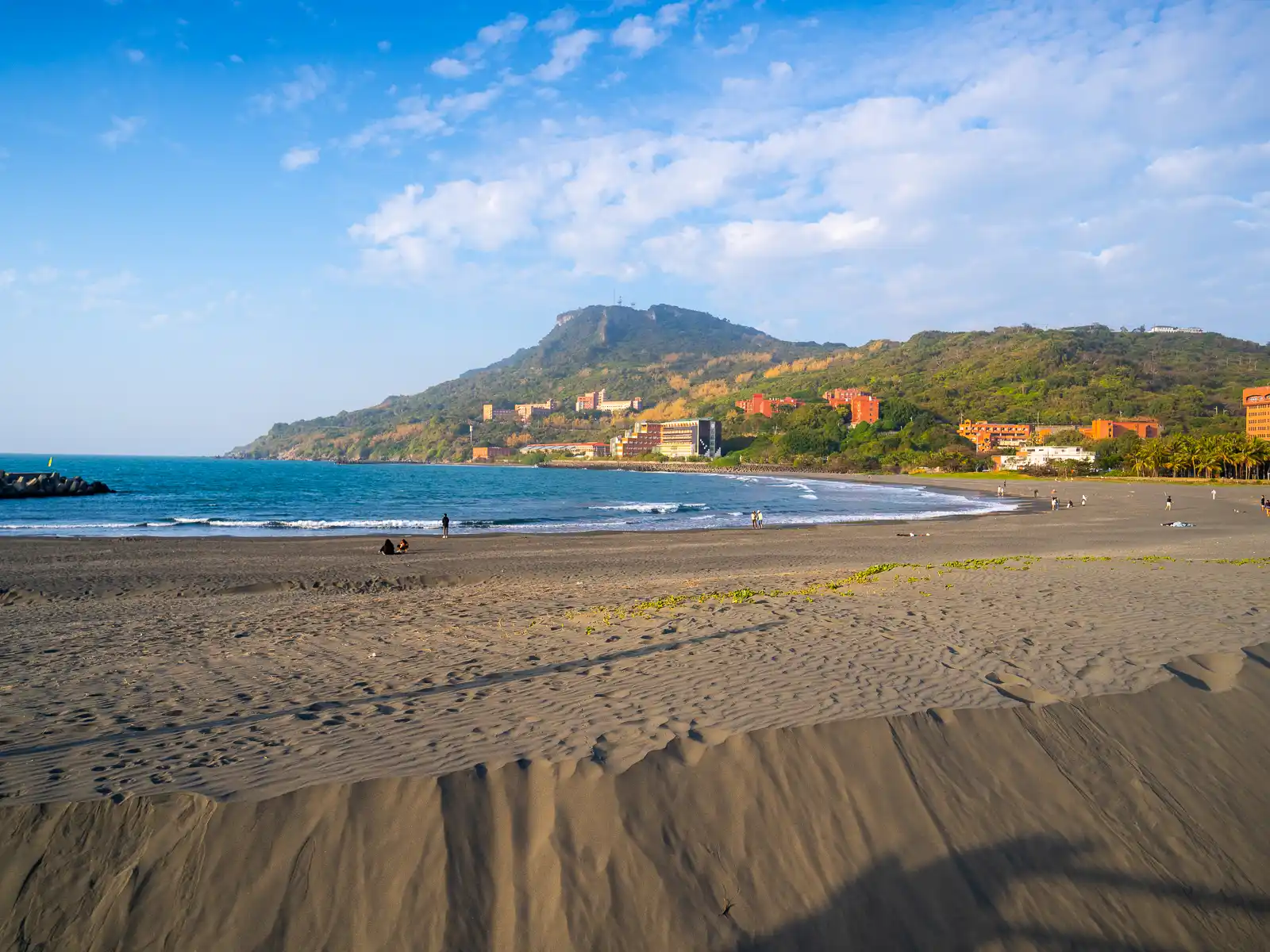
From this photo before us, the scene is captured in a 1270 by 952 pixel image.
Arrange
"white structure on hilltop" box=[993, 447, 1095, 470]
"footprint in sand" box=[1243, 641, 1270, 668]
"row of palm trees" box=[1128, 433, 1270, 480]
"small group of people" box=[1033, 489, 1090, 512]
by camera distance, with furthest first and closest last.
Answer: "white structure on hilltop" box=[993, 447, 1095, 470] < "row of palm trees" box=[1128, 433, 1270, 480] < "small group of people" box=[1033, 489, 1090, 512] < "footprint in sand" box=[1243, 641, 1270, 668]

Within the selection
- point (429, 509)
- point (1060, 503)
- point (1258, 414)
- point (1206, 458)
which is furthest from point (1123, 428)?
point (429, 509)

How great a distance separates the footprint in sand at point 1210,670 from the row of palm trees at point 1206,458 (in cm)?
9760

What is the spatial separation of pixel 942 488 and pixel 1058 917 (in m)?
83.4

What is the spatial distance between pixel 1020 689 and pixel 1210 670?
229 centimetres

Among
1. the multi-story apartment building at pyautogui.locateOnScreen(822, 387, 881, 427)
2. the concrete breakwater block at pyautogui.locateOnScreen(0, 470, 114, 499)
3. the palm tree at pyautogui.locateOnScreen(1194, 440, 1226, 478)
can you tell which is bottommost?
the palm tree at pyautogui.locateOnScreen(1194, 440, 1226, 478)

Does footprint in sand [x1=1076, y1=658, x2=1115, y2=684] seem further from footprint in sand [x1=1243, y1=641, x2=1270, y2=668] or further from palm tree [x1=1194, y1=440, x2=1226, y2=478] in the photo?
palm tree [x1=1194, y1=440, x2=1226, y2=478]

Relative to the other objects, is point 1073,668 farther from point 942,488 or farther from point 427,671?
point 942,488

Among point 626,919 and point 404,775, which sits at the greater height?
point 404,775

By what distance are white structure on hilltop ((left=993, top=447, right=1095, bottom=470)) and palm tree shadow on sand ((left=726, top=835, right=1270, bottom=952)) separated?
115 metres

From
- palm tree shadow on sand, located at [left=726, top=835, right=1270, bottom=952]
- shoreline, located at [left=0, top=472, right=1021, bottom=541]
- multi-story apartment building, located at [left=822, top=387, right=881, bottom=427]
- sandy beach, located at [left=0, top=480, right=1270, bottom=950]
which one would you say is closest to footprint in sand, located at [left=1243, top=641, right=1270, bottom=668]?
sandy beach, located at [left=0, top=480, right=1270, bottom=950]

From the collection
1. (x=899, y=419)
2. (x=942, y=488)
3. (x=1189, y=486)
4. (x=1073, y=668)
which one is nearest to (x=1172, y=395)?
(x=899, y=419)

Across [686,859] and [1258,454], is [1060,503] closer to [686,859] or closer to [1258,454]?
[1258,454]

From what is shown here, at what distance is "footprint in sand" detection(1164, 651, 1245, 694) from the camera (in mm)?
6676

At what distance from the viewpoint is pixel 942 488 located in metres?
81.1
